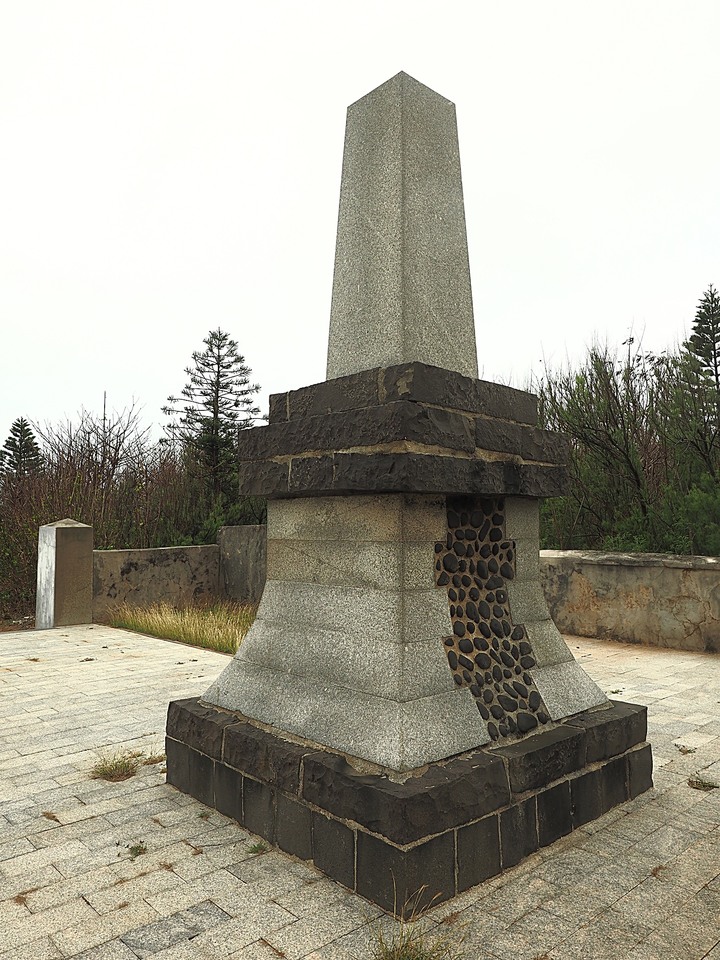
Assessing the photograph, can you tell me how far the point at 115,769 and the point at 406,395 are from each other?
2.43 metres

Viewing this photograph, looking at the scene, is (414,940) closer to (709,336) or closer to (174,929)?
(174,929)

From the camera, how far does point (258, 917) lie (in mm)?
2174

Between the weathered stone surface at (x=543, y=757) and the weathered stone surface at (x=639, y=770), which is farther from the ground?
the weathered stone surface at (x=543, y=757)

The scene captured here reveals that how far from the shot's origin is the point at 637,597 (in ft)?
23.6

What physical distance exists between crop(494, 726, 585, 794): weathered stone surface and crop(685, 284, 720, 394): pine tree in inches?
271

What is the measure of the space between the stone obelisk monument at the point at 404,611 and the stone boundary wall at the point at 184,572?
22.7 ft

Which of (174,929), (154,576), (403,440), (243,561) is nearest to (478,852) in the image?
(174,929)

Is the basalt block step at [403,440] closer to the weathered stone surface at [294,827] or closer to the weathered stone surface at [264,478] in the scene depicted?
the weathered stone surface at [264,478]

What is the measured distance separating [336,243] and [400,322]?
0.71m

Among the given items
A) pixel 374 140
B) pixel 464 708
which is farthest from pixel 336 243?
pixel 464 708

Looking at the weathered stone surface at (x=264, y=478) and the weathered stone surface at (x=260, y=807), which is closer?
the weathered stone surface at (x=260, y=807)

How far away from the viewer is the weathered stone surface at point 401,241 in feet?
10.3

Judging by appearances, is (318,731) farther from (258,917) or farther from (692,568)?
(692,568)

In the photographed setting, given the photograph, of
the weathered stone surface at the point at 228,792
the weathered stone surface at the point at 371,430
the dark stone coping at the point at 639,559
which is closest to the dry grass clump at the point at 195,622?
the dark stone coping at the point at 639,559
